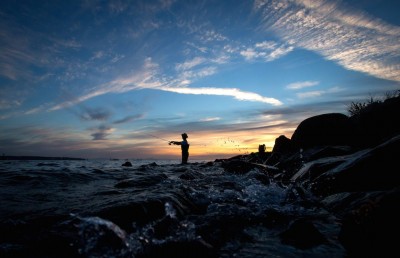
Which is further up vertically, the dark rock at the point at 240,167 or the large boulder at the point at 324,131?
the large boulder at the point at 324,131

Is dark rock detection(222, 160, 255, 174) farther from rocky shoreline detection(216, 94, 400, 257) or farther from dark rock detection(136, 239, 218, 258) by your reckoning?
dark rock detection(136, 239, 218, 258)

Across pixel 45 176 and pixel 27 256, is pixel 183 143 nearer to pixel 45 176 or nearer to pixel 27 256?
pixel 45 176

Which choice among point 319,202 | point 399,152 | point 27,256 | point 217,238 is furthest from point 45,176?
point 399,152

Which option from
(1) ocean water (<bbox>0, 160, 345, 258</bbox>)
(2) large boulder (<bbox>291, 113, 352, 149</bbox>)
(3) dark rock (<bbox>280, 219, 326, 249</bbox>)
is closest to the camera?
(1) ocean water (<bbox>0, 160, 345, 258</bbox>)

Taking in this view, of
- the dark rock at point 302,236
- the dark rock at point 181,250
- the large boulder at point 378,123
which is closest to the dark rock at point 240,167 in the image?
the large boulder at point 378,123

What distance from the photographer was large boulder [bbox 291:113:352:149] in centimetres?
1683

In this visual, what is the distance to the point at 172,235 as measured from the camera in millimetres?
3855

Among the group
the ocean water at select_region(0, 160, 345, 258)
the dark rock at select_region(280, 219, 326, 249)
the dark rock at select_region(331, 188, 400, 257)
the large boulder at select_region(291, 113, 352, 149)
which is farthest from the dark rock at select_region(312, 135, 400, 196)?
the large boulder at select_region(291, 113, 352, 149)

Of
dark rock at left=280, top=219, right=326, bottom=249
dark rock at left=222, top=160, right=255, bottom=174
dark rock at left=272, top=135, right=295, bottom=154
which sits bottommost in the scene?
dark rock at left=280, top=219, right=326, bottom=249

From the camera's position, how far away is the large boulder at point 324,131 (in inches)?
663

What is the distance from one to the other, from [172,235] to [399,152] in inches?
190

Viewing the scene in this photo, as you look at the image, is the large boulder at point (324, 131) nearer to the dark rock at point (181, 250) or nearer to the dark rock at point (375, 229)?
the dark rock at point (375, 229)

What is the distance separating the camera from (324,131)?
17344mm

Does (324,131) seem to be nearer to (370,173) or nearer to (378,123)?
(378,123)
